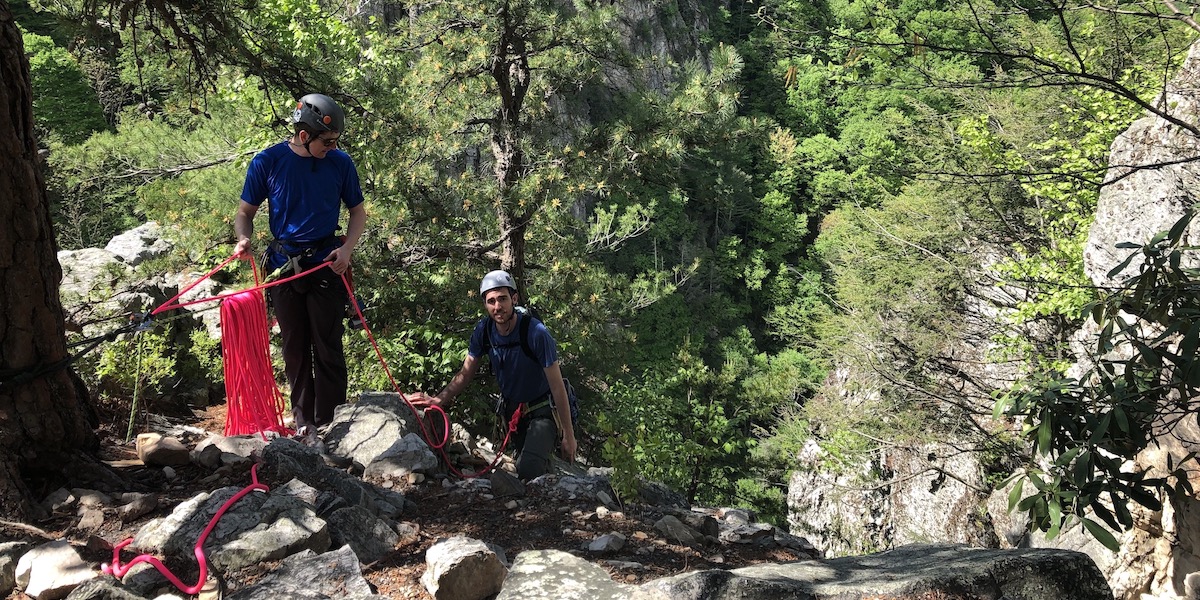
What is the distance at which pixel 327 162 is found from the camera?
4145 mm

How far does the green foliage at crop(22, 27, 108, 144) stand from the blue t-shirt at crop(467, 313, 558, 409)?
61.9 ft

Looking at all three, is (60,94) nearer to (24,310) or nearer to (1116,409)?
(24,310)

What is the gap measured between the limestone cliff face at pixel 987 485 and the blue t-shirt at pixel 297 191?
386 cm

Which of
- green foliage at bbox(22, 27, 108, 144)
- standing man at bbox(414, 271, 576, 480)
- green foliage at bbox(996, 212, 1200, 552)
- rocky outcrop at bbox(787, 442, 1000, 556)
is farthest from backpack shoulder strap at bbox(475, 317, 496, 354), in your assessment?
green foliage at bbox(22, 27, 108, 144)

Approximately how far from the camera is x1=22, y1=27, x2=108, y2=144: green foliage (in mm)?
19977

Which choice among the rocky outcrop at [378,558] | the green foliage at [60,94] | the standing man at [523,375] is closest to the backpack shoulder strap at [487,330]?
the standing man at [523,375]

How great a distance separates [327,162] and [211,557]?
6.87ft

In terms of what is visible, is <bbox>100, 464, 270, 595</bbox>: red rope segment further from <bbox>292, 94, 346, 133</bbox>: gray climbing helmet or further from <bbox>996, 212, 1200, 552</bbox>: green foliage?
<bbox>996, 212, 1200, 552</bbox>: green foliage

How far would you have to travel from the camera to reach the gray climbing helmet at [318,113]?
3.85 m

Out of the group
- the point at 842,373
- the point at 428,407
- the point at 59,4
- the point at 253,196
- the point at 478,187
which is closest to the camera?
the point at 253,196

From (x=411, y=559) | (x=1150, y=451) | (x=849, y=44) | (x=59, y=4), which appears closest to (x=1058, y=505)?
(x=849, y=44)

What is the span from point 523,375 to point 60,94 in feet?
71.2

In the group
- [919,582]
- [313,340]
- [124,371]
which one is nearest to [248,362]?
[313,340]

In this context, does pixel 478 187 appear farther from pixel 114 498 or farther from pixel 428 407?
pixel 114 498
